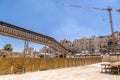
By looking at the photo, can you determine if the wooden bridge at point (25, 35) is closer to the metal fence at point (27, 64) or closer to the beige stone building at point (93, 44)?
the metal fence at point (27, 64)

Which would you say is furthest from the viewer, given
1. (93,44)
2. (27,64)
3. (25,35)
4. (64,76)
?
(93,44)

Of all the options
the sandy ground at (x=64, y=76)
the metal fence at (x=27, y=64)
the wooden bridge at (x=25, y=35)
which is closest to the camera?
the sandy ground at (x=64, y=76)

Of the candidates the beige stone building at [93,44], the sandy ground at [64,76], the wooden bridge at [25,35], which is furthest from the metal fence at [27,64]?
the beige stone building at [93,44]

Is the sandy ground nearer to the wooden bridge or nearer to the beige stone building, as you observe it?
the wooden bridge

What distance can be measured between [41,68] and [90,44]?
344 feet

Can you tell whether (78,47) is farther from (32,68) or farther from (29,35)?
(32,68)

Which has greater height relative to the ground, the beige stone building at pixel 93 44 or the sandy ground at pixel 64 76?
the beige stone building at pixel 93 44

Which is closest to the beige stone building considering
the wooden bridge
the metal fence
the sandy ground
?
the wooden bridge

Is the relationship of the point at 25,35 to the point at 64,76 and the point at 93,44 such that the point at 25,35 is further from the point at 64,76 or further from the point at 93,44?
the point at 93,44

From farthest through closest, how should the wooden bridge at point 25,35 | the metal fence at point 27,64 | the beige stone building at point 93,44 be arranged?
1. the beige stone building at point 93,44
2. the wooden bridge at point 25,35
3. the metal fence at point 27,64

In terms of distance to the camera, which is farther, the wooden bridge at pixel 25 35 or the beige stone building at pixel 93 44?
the beige stone building at pixel 93 44

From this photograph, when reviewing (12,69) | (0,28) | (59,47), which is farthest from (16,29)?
(59,47)

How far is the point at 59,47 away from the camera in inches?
2048

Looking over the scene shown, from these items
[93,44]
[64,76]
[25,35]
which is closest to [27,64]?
[64,76]
